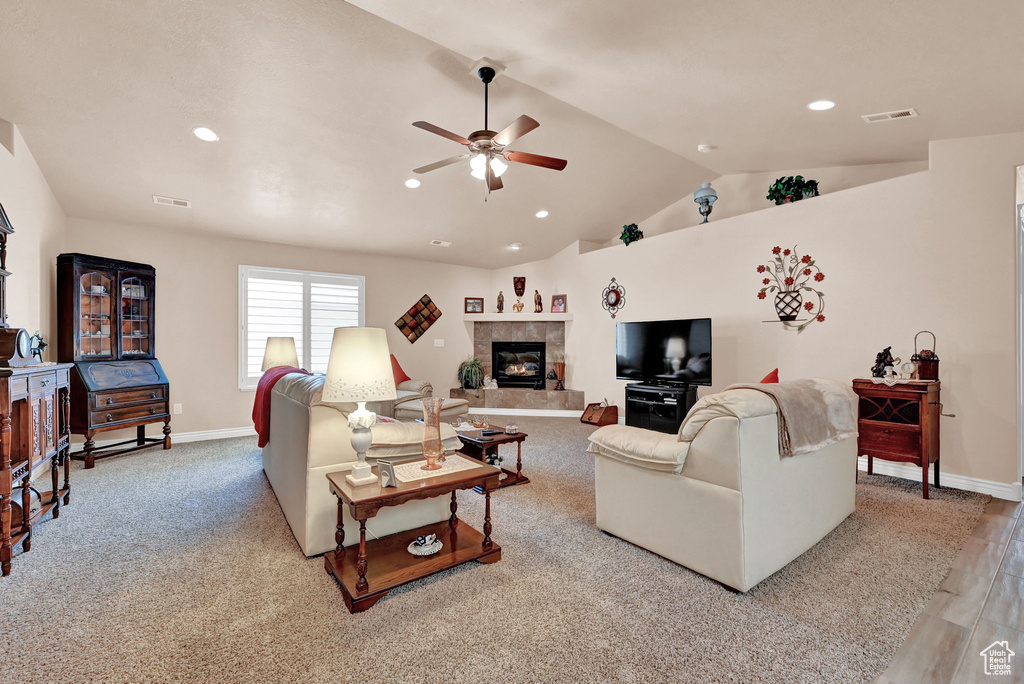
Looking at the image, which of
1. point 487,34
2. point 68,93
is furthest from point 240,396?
point 487,34

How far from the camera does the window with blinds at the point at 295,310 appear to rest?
581 cm

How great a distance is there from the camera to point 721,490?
7.04ft

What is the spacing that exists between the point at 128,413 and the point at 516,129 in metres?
4.68

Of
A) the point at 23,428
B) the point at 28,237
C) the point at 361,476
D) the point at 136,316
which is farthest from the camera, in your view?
the point at 136,316

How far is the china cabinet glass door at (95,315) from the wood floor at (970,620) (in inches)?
245

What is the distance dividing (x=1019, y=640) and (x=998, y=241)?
9.87 ft

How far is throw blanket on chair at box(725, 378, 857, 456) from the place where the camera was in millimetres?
2305

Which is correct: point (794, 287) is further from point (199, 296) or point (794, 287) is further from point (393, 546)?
point (199, 296)

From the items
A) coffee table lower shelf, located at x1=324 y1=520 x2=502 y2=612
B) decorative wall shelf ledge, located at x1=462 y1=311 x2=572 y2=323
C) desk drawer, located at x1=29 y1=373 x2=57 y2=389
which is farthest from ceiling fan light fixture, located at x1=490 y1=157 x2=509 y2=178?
decorative wall shelf ledge, located at x1=462 y1=311 x2=572 y2=323

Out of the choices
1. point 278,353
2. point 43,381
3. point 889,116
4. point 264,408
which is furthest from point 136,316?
point 889,116

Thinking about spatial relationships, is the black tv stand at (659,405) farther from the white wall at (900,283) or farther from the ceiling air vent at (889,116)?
the ceiling air vent at (889,116)

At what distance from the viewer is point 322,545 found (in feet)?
8.23

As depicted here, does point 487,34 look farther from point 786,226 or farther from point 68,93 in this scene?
point 786,226

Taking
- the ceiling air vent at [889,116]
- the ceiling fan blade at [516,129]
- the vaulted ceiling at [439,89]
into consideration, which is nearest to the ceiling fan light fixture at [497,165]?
the ceiling fan blade at [516,129]
